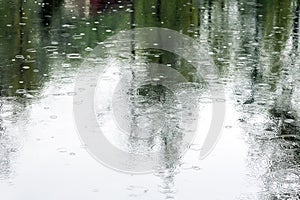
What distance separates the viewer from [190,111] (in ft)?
31.5

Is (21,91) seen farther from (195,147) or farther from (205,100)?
(195,147)

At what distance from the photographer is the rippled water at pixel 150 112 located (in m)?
7.20

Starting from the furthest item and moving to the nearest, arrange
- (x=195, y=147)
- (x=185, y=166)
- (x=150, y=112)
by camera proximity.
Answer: (x=150, y=112), (x=195, y=147), (x=185, y=166)

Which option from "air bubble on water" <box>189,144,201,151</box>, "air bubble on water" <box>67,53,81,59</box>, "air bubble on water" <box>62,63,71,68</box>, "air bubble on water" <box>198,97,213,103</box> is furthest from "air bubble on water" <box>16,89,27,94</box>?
"air bubble on water" <box>189,144,201,151</box>

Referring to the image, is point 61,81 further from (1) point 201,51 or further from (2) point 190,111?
(1) point 201,51

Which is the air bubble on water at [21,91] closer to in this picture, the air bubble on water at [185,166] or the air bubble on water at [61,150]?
the air bubble on water at [61,150]

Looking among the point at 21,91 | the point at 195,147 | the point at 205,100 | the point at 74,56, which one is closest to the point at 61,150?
the point at 195,147

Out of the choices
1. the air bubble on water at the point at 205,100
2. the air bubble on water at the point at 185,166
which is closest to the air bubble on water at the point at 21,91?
the air bubble on water at the point at 205,100

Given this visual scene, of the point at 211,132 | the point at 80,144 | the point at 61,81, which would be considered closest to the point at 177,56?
the point at 61,81

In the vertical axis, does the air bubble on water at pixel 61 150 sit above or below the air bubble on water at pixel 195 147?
above

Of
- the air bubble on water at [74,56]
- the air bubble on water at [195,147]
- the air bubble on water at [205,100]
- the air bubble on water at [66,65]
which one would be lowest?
the air bubble on water at [205,100]

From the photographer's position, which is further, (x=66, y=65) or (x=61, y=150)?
(x=66, y=65)

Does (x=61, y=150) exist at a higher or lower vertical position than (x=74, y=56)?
higher

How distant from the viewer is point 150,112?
9508 mm
